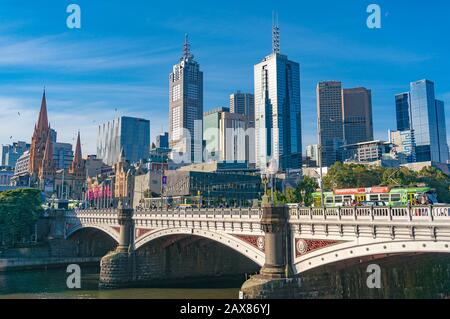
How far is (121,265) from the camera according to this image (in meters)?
57.4

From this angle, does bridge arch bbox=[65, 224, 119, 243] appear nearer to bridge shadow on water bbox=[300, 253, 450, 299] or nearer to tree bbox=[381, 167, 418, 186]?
bridge shadow on water bbox=[300, 253, 450, 299]

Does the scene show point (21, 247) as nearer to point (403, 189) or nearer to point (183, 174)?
Answer: point (183, 174)

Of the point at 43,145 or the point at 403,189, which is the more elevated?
the point at 43,145

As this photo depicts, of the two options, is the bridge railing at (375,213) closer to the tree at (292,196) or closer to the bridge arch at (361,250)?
the bridge arch at (361,250)

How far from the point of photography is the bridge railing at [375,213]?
24312mm

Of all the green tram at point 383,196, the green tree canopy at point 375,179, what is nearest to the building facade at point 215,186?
the green tree canopy at point 375,179

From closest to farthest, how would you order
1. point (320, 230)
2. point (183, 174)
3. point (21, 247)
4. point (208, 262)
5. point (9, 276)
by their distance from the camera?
point (320, 230) < point (208, 262) < point (9, 276) < point (21, 247) < point (183, 174)

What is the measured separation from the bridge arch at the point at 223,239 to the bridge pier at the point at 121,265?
300cm

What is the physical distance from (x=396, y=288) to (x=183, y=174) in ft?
294

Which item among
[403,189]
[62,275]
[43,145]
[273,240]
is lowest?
[62,275]

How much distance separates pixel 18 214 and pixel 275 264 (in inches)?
2696

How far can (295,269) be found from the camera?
112 feet

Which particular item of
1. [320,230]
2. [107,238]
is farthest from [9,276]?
[320,230]

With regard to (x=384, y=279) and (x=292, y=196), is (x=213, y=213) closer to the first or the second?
(x=384, y=279)
